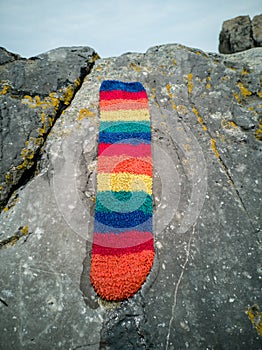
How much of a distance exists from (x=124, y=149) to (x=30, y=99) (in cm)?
87

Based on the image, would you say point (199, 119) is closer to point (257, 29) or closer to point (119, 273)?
point (119, 273)

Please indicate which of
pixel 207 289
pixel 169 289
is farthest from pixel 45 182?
pixel 207 289

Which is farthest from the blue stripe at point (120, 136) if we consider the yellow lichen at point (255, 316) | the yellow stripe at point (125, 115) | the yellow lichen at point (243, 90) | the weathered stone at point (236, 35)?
the weathered stone at point (236, 35)

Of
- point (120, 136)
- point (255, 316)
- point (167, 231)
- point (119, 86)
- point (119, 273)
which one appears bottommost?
point (255, 316)

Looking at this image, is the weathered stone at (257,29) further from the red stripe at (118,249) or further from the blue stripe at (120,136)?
the red stripe at (118,249)

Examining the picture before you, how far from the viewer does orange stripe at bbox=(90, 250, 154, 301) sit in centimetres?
122

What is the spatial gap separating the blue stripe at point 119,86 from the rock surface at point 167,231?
0.27ft

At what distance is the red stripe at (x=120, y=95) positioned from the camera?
1933mm

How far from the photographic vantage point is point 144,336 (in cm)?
113

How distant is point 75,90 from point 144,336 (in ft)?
6.05

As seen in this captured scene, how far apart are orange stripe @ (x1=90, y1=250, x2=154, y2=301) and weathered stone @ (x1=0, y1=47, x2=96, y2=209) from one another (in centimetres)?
76

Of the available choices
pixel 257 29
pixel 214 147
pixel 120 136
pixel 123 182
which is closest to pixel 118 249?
→ pixel 123 182

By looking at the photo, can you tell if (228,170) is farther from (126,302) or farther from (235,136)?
(126,302)

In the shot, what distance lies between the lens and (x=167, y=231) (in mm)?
1405
